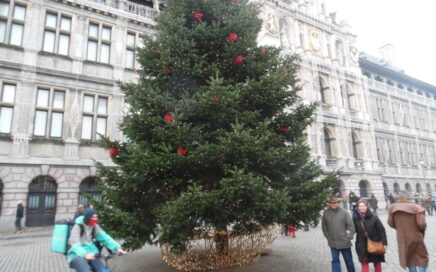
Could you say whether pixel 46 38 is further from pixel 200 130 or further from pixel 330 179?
pixel 330 179

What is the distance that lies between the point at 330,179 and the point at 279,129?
5.38ft

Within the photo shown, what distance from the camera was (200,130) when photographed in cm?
684

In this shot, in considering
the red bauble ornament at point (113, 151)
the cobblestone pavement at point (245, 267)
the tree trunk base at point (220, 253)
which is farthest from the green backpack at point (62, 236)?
the cobblestone pavement at point (245, 267)

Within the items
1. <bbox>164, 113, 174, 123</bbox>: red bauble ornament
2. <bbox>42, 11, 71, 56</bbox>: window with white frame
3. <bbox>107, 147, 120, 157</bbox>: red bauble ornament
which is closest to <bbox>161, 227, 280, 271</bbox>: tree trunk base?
<bbox>107, 147, 120, 157</bbox>: red bauble ornament

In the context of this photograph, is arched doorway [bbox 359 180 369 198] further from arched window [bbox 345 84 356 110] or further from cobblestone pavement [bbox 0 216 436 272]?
cobblestone pavement [bbox 0 216 436 272]

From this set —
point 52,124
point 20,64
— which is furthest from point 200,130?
point 20,64

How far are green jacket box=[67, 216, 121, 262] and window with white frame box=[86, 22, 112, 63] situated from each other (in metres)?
15.1

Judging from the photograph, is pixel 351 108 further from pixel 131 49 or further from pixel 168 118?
pixel 168 118

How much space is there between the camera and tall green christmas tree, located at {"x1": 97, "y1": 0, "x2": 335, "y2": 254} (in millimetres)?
5848

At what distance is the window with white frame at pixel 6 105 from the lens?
14.9m

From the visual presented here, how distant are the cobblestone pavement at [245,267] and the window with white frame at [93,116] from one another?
6.67 m

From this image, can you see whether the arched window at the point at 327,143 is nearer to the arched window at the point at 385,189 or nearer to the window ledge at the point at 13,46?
the arched window at the point at 385,189

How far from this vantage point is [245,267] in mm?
7168

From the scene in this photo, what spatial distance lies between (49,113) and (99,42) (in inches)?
207
